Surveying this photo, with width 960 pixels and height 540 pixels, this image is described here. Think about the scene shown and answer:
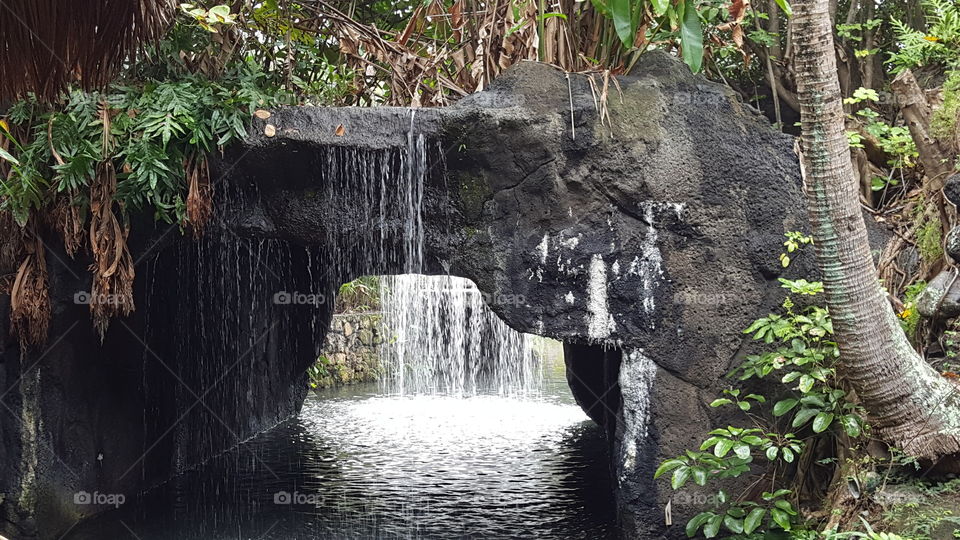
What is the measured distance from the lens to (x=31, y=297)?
19.3 ft

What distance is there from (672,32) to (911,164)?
7.55ft

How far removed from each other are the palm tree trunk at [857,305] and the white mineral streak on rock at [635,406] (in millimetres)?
1336

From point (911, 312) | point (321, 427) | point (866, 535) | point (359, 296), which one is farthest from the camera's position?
point (359, 296)

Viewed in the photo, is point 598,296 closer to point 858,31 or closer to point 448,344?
point 858,31

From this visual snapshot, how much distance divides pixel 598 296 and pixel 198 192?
2.62 metres

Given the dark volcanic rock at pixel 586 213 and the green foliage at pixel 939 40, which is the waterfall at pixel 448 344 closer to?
the dark volcanic rock at pixel 586 213

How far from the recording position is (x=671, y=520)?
5.57 meters

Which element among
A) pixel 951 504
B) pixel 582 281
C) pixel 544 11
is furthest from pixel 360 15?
pixel 951 504

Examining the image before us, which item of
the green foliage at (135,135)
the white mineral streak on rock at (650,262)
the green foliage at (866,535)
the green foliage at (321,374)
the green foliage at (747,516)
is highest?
the green foliage at (135,135)

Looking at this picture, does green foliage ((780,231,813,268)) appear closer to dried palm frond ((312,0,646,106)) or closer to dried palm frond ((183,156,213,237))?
dried palm frond ((312,0,646,106))

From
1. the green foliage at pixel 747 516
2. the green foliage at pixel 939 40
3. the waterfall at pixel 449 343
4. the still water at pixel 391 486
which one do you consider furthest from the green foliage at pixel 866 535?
the waterfall at pixel 449 343

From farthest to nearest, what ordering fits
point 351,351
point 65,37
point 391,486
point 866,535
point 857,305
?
1. point 351,351
2. point 391,486
3. point 857,305
4. point 65,37
5. point 866,535

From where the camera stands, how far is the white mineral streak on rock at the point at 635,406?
5703 millimetres

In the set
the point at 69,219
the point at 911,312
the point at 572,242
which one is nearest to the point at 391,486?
the point at 572,242
